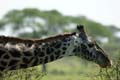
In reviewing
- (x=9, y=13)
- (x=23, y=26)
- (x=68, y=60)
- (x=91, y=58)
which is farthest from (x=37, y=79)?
(x=68, y=60)

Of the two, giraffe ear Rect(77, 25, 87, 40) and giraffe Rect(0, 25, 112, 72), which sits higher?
giraffe ear Rect(77, 25, 87, 40)

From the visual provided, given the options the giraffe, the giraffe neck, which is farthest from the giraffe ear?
the giraffe neck

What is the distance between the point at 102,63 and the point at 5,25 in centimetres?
4645

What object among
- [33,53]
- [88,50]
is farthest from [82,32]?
[33,53]

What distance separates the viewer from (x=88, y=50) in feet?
20.6

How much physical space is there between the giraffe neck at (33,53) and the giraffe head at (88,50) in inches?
3.9

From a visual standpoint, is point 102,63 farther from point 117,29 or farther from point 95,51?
point 117,29

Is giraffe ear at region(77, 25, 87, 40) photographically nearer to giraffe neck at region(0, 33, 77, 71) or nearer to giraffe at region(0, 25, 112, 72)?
giraffe at region(0, 25, 112, 72)

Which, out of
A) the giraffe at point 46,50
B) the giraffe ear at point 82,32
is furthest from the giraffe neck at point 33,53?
the giraffe ear at point 82,32

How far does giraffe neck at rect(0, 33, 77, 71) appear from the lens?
231 inches

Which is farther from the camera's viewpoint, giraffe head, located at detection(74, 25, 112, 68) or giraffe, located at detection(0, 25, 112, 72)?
giraffe head, located at detection(74, 25, 112, 68)

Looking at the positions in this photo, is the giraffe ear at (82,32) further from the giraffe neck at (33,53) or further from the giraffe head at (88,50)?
the giraffe neck at (33,53)

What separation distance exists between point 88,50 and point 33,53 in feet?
2.42

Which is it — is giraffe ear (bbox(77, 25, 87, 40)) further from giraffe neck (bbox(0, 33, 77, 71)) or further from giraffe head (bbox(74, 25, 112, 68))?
giraffe neck (bbox(0, 33, 77, 71))
